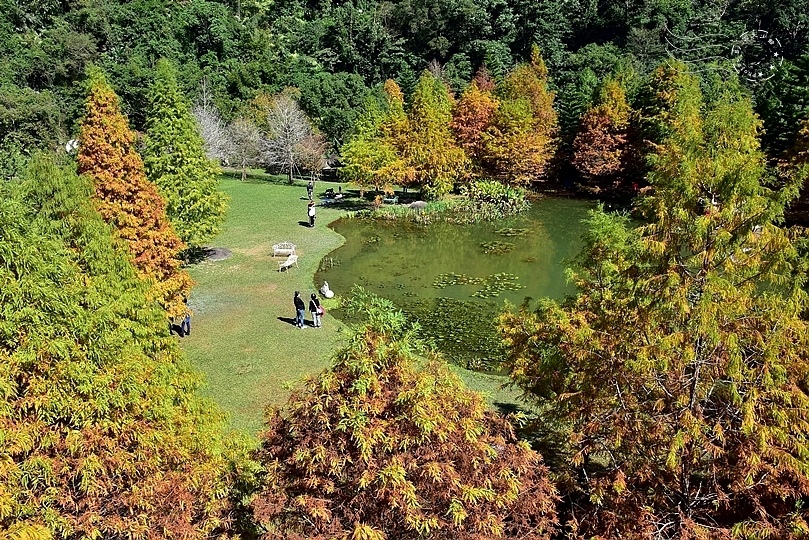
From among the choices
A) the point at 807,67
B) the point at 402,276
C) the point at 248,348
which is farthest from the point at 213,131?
the point at 807,67

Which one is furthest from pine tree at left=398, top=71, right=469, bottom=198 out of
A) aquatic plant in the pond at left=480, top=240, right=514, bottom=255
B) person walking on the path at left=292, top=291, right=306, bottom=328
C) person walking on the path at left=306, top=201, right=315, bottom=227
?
person walking on the path at left=292, top=291, right=306, bottom=328

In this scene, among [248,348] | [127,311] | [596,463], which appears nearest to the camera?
[127,311]

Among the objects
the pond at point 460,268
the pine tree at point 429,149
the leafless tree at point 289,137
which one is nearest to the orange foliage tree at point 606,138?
the pond at point 460,268

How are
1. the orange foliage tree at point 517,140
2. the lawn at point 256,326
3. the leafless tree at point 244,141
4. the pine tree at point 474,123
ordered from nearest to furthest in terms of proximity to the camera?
the lawn at point 256,326 < the orange foliage tree at point 517,140 < the pine tree at point 474,123 < the leafless tree at point 244,141

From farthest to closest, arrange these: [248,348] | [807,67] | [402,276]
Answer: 1. [807,67]
2. [402,276]
3. [248,348]

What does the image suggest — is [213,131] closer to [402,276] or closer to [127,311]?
[402,276]

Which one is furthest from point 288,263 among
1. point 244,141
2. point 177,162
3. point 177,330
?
point 244,141

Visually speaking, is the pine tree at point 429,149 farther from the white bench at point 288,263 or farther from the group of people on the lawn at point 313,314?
the group of people on the lawn at point 313,314
